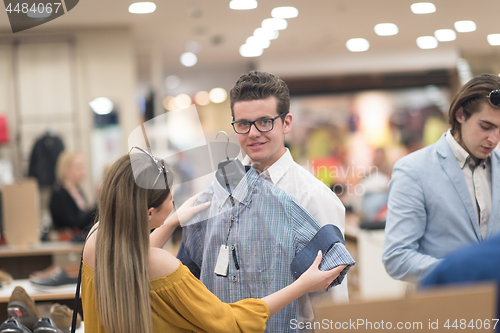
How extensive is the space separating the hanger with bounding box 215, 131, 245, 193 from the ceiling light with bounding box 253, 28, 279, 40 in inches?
212

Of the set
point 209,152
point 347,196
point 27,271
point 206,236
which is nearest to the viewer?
point 206,236

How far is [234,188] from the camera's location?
159cm

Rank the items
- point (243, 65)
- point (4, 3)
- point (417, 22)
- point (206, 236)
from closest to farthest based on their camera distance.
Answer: point (206, 236) → point (4, 3) → point (417, 22) → point (243, 65)

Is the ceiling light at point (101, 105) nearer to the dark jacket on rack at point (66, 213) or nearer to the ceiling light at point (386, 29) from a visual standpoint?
the dark jacket on rack at point (66, 213)

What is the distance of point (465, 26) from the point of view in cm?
675

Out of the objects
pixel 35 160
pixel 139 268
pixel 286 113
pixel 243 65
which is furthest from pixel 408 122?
pixel 139 268

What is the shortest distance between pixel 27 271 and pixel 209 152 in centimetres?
313

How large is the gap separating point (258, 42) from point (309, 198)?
6389 mm

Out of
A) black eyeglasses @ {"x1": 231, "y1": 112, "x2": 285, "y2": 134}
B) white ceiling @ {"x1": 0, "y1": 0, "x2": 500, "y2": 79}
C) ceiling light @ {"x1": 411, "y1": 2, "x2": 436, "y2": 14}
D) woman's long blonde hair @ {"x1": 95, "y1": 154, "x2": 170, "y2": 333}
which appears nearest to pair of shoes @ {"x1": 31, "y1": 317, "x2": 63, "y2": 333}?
woman's long blonde hair @ {"x1": 95, "y1": 154, "x2": 170, "y2": 333}

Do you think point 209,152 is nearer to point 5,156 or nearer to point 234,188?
point 234,188

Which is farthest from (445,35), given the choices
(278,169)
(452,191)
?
(278,169)

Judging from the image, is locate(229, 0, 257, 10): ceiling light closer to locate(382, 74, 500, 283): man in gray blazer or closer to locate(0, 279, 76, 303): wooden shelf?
locate(0, 279, 76, 303): wooden shelf

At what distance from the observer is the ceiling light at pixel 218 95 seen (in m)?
10.1

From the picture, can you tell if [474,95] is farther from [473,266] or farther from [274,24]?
[274,24]
